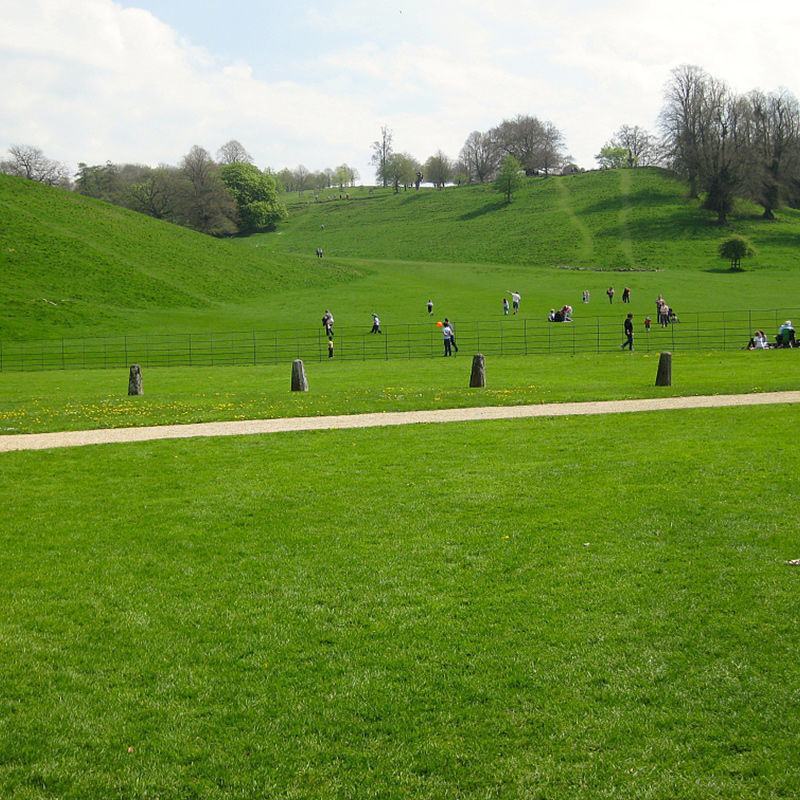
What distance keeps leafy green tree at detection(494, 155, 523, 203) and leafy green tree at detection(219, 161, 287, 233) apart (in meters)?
34.7

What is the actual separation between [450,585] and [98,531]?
5.01m

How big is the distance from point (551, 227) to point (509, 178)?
22.7 m

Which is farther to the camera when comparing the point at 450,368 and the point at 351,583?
the point at 450,368

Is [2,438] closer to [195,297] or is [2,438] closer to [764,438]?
[764,438]

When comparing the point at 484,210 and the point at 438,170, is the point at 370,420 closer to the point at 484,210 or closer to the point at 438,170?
the point at 484,210

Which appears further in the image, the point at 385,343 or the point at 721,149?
the point at 721,149

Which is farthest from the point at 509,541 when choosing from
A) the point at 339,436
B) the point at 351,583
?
the point at 339,436

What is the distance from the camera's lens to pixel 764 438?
15.9 m

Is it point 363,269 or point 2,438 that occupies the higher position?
point 363,269

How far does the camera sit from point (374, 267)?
288 ft

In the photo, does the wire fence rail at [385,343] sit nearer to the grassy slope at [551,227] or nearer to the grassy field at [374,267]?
the grassy field at [374,267]

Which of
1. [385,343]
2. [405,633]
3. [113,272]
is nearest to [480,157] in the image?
[113,272]

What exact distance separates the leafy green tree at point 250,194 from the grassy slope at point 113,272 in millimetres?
36131

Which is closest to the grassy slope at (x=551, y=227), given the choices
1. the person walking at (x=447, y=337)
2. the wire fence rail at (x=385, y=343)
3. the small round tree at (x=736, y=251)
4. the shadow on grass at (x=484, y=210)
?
the shadow on grass at (x=484, y=210)
